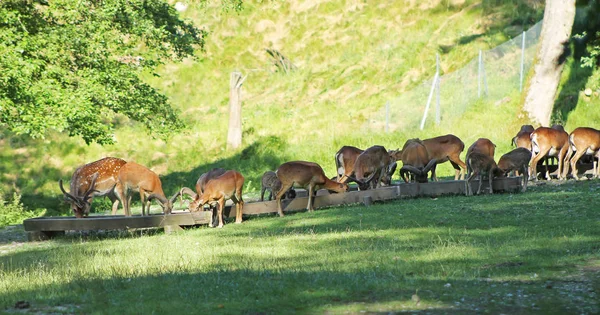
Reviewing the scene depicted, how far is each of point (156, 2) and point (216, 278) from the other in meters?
18.9

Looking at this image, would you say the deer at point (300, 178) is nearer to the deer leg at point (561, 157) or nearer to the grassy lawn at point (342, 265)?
the grassy lawn at point (342, 265)

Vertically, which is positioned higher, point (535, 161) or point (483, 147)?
point (483, 147)

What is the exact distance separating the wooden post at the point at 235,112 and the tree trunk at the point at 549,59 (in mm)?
12400

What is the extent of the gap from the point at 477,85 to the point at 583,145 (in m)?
11.9

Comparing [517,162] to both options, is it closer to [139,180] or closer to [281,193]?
[281,193]

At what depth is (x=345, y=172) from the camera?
21281mm

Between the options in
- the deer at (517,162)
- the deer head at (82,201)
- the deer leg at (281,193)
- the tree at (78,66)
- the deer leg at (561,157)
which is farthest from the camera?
the deer leg at (561,157)

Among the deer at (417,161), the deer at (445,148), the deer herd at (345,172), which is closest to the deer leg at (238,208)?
the deer herd at (345,172)

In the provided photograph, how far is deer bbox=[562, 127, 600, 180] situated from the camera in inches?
876

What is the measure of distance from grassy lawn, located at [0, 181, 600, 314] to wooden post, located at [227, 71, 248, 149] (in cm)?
1954

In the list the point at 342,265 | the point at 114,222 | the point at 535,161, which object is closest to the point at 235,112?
the point at 535,161

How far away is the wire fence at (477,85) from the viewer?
3328cm

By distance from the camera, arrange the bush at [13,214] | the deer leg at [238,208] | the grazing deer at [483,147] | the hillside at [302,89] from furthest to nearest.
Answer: the hillside at [302,89] < the bush at [13,214] < the grazing deer at [483,147] < the deer leg at [238,208]

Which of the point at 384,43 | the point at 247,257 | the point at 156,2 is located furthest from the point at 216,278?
the point at 384,43
